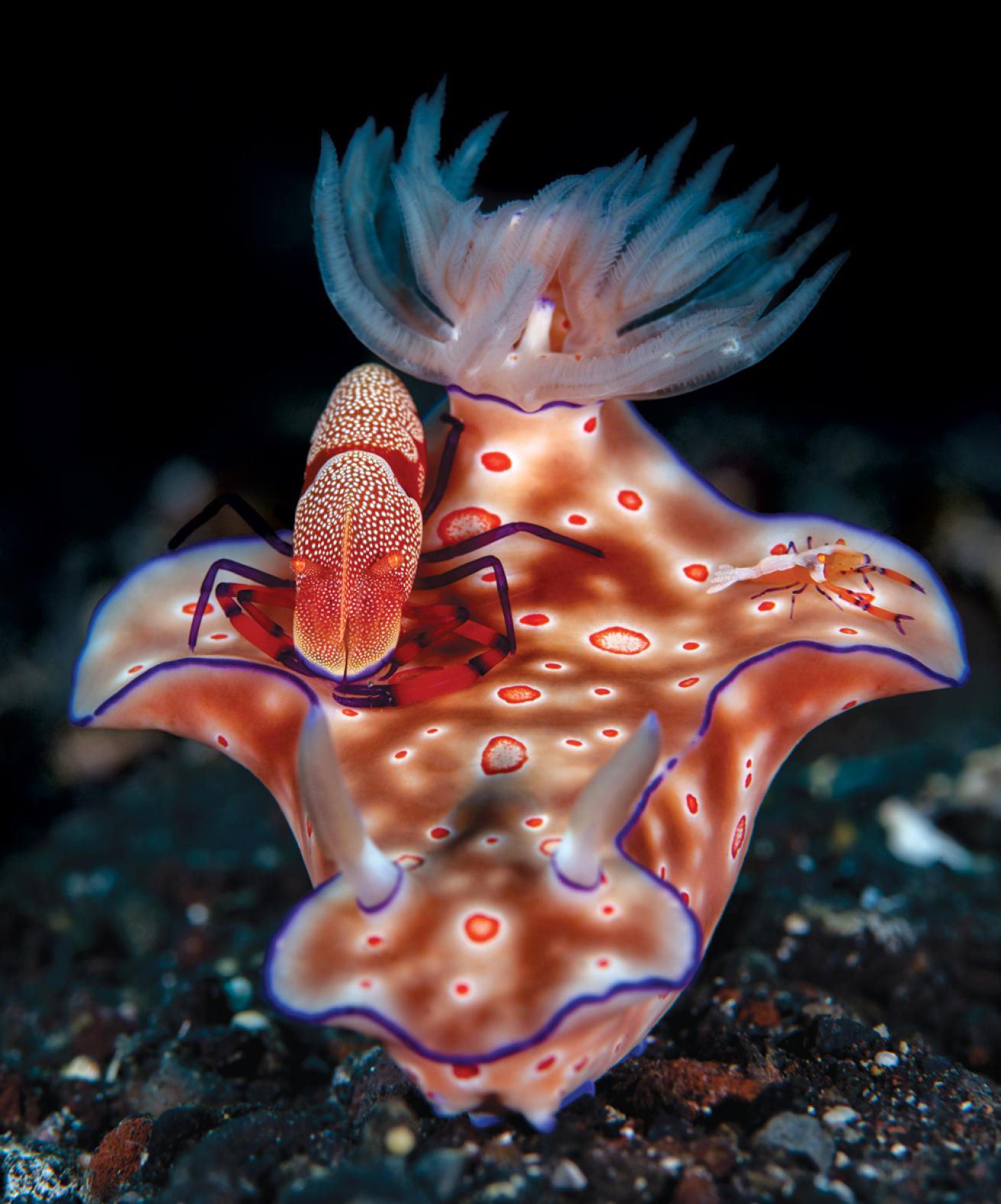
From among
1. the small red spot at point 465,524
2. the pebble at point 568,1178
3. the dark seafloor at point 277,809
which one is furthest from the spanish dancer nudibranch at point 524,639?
the dark seafloor at point 277,809

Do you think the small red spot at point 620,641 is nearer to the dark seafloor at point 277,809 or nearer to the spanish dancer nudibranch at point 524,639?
the spanish dancer nudibranch at point 524,639

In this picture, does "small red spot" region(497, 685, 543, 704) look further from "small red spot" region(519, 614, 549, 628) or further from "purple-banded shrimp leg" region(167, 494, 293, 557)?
"purple-banded shrimp leg" region(167, 494, 293, 557)

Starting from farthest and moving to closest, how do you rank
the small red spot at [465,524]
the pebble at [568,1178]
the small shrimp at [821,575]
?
the small red spot at [465,524] → the small shrimp at [821,575] → the pebble at [568,1178]

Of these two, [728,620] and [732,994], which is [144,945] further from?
[728,620]

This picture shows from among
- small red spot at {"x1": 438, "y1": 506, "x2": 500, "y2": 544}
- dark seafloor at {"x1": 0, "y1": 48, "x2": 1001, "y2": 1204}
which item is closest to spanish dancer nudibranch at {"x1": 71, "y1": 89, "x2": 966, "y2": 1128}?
small red spot at {"x1": 438, "y1": 506, "x2": 500, "y2": 544}

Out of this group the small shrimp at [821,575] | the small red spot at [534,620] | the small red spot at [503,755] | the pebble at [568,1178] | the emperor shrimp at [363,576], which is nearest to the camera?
the pebble at [568,1178]

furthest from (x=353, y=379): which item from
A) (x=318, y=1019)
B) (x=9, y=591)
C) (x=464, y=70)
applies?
(x=9, y=591)
